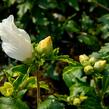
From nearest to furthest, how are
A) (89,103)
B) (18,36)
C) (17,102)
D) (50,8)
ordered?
1. (18,36)
2. (17,102)
3. (89,103)
4. (50,8)

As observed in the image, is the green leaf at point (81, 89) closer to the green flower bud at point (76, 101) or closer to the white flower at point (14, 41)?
the green flower bud at point (76, 101)

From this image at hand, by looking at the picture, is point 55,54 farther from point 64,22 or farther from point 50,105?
point 64,22

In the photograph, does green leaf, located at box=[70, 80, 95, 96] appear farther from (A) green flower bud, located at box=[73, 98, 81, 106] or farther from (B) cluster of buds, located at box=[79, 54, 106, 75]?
(B) cluster of buds, located at box=[79, 54, 106, 75]

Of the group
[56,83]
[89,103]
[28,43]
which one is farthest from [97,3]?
[28,43]

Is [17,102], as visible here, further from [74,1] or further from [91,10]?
[91,10]

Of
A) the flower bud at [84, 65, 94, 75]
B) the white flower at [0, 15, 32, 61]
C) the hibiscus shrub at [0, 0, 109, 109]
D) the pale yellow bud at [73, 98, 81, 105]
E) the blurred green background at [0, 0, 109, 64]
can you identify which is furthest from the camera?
the blurred green background at [0, 0, 109, 64]

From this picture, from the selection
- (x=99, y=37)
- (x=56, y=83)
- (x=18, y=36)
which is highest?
(x=18, y=36)

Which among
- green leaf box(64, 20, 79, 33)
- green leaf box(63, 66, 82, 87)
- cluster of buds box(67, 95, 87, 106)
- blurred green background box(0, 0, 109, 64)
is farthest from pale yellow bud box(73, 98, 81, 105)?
green leaf box(64, 20, 79, 33)
